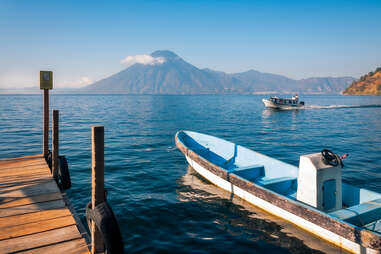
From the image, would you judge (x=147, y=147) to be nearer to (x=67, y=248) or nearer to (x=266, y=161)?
(x=266, y=161)

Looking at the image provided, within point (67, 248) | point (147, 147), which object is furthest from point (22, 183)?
point (147, 147)

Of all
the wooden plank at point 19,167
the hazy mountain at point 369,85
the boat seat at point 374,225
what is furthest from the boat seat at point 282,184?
the hazy mountain at point 369,85

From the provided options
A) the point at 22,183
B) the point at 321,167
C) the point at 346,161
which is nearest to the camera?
the point at 321,167

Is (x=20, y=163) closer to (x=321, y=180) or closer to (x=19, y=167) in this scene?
(x=19, y=167)

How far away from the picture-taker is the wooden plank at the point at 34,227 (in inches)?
193

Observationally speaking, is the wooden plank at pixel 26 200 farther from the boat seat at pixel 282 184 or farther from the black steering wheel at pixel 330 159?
the black steering wheel at pixel 330 159

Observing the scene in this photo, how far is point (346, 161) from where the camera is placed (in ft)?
50.1

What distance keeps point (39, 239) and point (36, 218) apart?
0.95 meters

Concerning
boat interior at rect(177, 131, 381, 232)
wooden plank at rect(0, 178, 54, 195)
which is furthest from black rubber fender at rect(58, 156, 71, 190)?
boat interior at rect(177, 131, 381, 232)

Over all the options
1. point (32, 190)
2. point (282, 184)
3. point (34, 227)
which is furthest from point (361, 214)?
point (32, 190)

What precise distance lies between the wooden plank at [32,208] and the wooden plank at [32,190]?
30.8 inches

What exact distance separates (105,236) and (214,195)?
6030 millimetres

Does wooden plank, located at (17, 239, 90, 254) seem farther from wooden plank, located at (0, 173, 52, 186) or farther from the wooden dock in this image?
wooden plank, located at (0, 173, 52, 186)

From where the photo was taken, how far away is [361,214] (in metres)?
5.76
